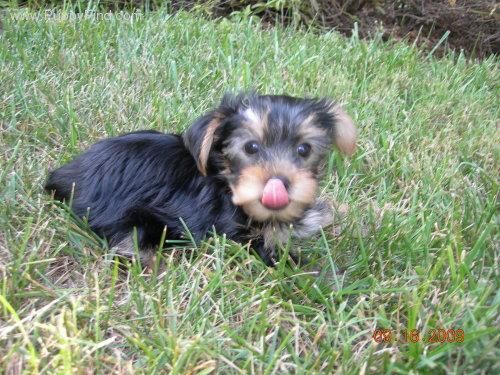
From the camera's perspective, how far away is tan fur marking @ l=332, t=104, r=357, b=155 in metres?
3.00

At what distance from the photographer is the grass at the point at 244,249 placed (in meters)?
2.05

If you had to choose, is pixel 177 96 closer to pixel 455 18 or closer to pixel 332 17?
pixel 332 17

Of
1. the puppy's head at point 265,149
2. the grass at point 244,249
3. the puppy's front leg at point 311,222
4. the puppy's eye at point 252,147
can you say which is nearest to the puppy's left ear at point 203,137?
the puppy's head at point 265,149

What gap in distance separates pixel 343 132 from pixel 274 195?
768 mm

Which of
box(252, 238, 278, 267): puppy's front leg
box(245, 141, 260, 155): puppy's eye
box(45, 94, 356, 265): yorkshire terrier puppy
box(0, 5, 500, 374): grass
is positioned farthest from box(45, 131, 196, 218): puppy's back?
box(252, 238, 278, 267): puppy's front leg

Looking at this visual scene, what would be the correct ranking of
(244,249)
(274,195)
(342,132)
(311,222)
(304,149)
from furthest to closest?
(342,132), (311,222), (304,149), (244,249), (274,195)

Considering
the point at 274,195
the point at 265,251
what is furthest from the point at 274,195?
the point at 265,251

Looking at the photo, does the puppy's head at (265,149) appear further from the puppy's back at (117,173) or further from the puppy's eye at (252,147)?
the puppy's back at (117,173)

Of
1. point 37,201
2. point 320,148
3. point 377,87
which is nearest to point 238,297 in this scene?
point 320,148

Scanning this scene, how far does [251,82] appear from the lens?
4.77 metres

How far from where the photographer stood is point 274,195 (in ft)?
7.97

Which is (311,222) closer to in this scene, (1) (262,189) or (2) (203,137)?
(1) (262,189)

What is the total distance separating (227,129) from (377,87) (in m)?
2.61

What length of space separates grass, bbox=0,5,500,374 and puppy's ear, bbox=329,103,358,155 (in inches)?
14.9
